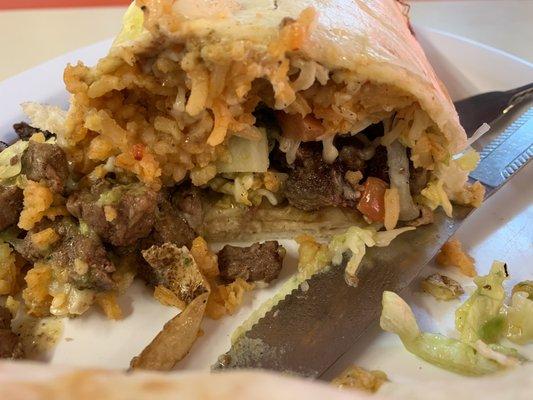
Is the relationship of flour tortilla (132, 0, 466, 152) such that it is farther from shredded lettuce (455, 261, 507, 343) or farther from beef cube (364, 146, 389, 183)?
shredded lettuce (455, 261, 507, 343)

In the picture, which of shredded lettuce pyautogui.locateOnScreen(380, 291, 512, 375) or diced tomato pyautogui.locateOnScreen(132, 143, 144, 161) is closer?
shredded lettuce pyautogui.locateOnScreen(380, 291, 512, 375)

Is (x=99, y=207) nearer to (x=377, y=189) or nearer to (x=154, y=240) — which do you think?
(x=154, y=240)

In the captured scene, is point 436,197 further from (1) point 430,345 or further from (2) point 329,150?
(1) point 430,345

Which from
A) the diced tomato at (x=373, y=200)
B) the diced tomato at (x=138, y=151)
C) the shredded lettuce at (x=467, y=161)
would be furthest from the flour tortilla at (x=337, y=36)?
the diced tomato at (x=138, y=151)

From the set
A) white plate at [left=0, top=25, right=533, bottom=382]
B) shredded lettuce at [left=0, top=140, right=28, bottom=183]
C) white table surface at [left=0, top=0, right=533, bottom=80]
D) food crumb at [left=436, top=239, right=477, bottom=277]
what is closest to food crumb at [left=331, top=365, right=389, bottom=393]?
white plate at [left=0, top=25, right=533, bottom=382]

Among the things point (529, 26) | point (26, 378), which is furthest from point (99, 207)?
point (529, 26)

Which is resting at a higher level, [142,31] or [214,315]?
[142,31]
